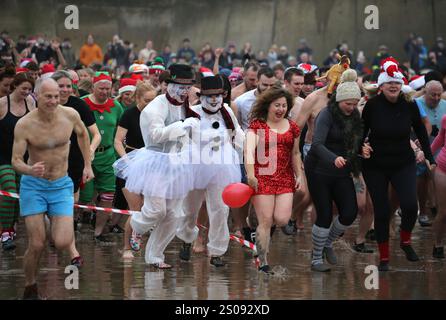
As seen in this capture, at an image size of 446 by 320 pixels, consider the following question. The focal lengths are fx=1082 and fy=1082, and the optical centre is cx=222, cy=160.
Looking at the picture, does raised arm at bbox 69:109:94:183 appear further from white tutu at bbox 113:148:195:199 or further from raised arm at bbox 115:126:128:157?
raised arm at bbox 115:126:128:157

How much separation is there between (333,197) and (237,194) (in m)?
1.18

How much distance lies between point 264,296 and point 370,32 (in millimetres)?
34518

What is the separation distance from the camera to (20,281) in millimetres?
10586

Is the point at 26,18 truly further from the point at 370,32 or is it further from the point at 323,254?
the point at 323,254

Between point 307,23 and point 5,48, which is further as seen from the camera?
point 307,23

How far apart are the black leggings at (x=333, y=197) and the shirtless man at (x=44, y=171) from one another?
9.05 feet

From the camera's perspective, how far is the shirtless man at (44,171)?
970 cm

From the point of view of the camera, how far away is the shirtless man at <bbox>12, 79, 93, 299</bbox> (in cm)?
970

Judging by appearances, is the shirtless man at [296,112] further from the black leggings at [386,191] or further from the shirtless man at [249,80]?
the black leggings at [386,191]

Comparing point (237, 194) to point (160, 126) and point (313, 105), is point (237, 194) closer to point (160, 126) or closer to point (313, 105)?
point (160, 126)

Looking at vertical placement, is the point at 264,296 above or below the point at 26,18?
below

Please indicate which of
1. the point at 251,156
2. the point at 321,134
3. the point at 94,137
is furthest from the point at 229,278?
the point at 94,137
